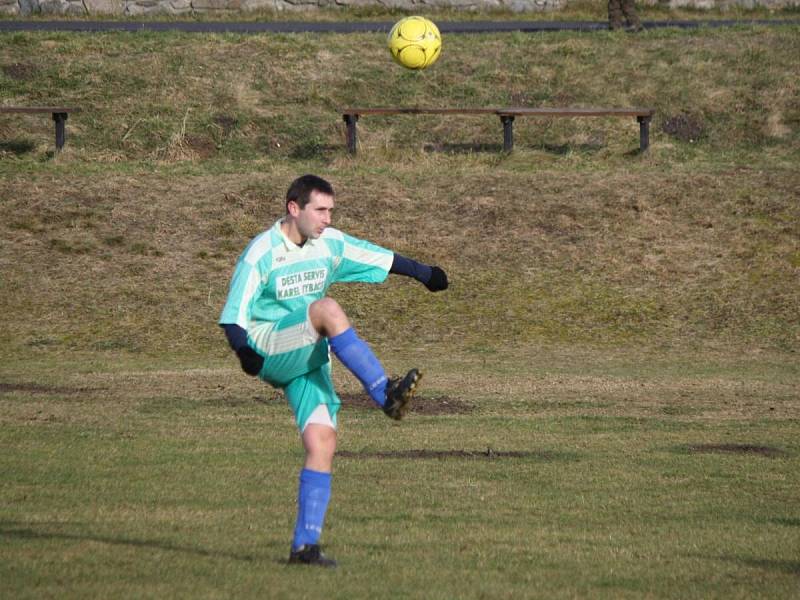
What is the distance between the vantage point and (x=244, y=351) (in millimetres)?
6383

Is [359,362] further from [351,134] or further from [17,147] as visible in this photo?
[17,147]

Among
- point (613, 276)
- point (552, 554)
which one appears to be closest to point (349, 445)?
point (552, 554)

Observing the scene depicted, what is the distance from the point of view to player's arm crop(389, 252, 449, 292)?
294 inches

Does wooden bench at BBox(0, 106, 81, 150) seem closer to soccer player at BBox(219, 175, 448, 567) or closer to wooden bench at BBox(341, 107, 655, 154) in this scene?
wooden bench at BBox(341, 107, 655, 154)

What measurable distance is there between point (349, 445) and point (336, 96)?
16212 mm

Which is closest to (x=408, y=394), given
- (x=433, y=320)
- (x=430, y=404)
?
(x=430, y=404)

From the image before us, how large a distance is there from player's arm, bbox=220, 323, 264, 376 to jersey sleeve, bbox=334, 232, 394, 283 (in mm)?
897

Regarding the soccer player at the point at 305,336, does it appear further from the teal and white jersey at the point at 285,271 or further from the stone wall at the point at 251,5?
the stone wall at the point at 251,5

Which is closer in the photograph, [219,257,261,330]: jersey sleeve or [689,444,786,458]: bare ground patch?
[219,257,261,330]: jersey sleeve

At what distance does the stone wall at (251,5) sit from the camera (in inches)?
1368

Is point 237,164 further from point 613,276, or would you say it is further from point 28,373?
point 28,373

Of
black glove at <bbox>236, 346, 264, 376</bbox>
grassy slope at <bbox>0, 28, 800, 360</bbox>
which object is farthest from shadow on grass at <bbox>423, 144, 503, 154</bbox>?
black glove at <bbox>236, 346, 264, 376</bbox>

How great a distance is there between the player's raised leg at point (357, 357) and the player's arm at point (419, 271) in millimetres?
972

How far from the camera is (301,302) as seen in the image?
22.8 feet
